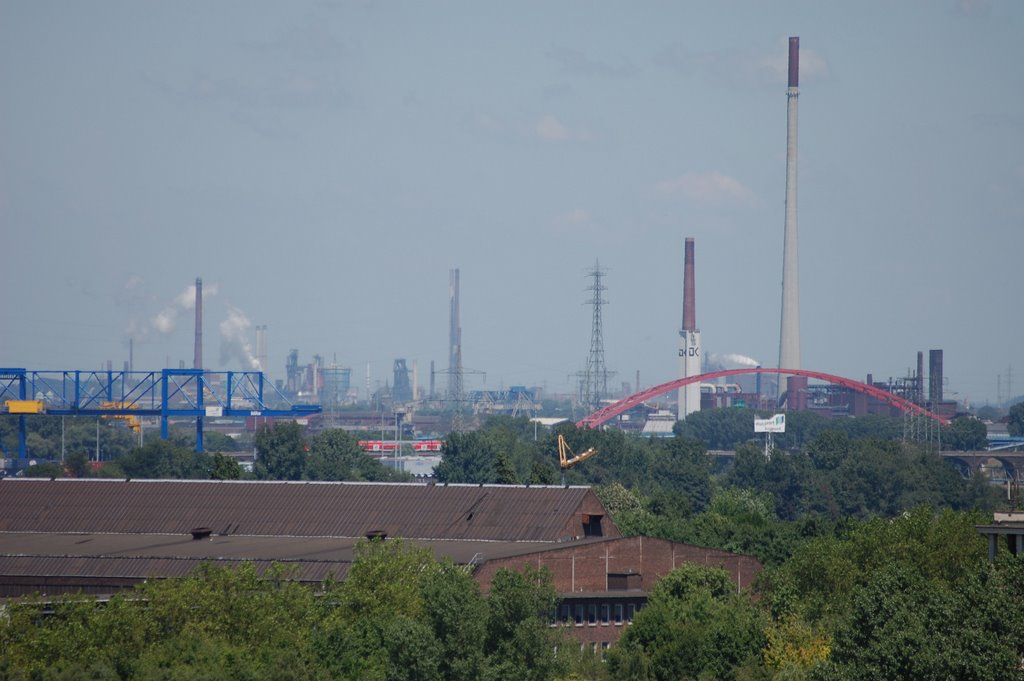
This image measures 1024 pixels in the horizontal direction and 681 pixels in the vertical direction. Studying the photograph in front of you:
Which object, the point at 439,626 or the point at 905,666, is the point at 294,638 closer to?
the point at 439,626

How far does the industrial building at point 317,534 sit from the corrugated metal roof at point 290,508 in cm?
7

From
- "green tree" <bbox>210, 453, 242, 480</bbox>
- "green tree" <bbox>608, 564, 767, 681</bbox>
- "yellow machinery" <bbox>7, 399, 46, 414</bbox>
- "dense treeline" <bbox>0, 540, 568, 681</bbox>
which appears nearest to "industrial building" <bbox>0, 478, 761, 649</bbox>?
"green tree" <bbox>608, 564, 767, 681</bbox>

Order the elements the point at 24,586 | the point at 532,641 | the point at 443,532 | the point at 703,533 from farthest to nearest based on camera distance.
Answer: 1. the point at 703,533
2. the point at 443,532
3. the point at 24,586
4. the point at 532,641

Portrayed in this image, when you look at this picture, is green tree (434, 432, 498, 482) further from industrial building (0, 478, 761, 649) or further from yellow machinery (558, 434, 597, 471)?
industrial building (0, 478, 761, 649)

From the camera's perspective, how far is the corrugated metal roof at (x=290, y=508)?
83188 millimetres

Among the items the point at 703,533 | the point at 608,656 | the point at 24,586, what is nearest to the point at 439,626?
the point at 608,656

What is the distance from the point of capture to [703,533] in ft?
341

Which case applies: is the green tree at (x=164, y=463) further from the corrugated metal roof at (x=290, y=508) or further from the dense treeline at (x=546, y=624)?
the dense treeline at (x=546, y=624)

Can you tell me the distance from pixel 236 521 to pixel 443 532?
407 inches

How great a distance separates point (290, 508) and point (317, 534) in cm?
329

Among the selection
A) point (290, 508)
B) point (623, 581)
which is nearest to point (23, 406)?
point (290, 508)

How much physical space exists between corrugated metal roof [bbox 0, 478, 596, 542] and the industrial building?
0.24ft

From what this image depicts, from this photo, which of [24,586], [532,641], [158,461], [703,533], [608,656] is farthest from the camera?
[158,461]

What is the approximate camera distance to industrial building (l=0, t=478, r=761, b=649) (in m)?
73.6
